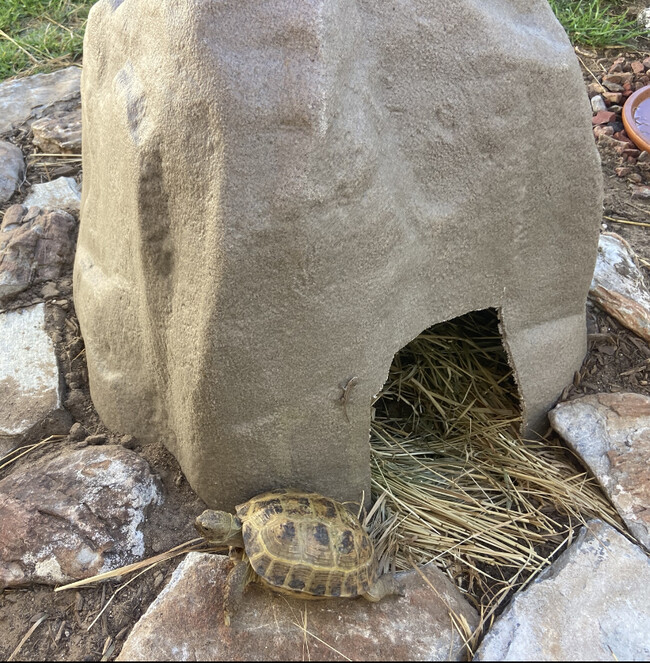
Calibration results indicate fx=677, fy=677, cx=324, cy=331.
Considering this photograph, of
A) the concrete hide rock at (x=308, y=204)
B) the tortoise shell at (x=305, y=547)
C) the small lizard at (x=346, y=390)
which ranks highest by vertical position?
the concrete hide rock at (x=308, y=204)

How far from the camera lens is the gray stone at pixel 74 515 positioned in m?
2.06

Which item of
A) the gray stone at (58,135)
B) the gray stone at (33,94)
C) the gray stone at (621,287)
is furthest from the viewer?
the gray stone at (33,94)

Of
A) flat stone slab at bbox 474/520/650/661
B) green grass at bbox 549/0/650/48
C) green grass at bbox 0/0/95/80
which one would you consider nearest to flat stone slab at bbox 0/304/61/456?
flat stone slab at bbox 474/520/650/661

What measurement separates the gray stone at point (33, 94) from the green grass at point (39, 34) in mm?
184

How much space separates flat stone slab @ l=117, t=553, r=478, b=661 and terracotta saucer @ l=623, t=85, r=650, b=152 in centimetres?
313

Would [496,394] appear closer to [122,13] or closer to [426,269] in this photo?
[426,269]

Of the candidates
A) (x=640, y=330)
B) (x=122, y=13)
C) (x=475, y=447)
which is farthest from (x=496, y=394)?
(x=122, y=13)

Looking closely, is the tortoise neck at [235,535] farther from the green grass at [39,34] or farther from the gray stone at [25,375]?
the green grass at [39,34]

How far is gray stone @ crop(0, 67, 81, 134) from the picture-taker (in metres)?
4.25

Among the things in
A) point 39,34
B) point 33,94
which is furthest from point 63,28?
point 33,94

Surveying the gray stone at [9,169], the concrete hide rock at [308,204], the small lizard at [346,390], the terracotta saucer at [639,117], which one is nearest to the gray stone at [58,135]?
the gray stone at [9,169]

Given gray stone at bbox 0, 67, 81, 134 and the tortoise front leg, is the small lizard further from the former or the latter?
gray stone at bbox 0, 67, 81, 134

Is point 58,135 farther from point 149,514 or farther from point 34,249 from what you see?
point 149,514

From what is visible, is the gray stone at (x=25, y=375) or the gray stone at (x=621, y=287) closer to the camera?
the gray stone at (x=25, y=375)
